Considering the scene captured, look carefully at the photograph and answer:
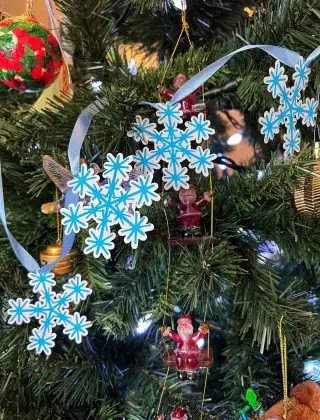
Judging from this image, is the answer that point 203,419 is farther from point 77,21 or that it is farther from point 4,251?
point 77,21

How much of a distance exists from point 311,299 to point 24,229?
0.39m

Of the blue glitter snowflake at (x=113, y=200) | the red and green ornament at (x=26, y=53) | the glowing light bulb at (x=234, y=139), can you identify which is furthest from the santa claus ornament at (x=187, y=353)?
the glowing light bulb at (x=234, y=139)

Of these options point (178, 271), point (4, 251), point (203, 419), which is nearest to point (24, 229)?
point (4, 251)

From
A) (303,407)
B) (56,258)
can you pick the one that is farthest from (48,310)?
(303,407)

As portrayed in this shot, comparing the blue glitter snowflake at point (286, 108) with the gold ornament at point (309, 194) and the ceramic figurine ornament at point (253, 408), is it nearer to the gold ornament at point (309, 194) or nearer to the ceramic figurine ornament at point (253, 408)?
the gold ornament at point (309, 194)

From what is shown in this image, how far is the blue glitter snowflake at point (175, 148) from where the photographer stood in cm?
42

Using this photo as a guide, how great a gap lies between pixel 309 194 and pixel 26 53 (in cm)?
31

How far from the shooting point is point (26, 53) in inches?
17.6

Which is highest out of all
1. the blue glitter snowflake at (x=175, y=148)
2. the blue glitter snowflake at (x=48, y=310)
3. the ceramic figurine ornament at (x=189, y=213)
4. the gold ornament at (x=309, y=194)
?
the blue glitter snowflake at (x=175, y=148)

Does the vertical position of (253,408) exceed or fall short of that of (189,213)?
it falls short

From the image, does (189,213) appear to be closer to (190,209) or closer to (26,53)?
(190,209)

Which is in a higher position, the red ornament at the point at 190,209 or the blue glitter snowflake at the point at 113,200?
the blue glitter snowflake at the point at 113,200

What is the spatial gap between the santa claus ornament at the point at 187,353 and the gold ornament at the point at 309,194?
15 centimetres

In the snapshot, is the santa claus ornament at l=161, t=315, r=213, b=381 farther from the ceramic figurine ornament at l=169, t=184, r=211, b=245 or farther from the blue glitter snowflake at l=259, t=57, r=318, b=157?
the blue glitter snowflake at l=259, t=57, r=318, b=157
